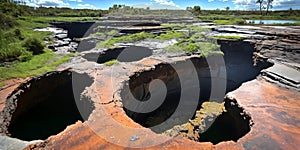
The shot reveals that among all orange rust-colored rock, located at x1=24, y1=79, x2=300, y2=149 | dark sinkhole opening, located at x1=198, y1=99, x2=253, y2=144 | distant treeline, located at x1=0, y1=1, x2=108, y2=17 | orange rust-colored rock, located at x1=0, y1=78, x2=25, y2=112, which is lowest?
dark sinkhole opening, located at x1=198, y1=99, x2=253, y2=144

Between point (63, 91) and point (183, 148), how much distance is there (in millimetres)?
5652

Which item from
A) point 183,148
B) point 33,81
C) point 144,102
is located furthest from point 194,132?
point 33,81

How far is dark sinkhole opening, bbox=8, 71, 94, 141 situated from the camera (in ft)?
20.4

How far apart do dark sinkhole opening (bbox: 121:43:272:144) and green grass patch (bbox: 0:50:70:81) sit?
312 cm

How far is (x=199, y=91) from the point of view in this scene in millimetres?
10469

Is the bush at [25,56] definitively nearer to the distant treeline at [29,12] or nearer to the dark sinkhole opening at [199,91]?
the dark sinkhole opening at [199,91]

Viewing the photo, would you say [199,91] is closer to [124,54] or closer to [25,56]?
[124,54]

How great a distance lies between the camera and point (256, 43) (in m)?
10.1

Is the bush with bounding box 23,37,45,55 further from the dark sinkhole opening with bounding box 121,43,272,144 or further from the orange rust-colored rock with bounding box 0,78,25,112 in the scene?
the dark sinkhole opening with bounding box 121,43,272,144

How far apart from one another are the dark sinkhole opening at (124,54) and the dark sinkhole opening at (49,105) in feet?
7.59

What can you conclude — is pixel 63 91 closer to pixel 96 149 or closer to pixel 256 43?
pixel 96 149

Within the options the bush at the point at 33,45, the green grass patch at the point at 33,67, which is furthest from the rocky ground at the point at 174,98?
the bush at the point at 33,45

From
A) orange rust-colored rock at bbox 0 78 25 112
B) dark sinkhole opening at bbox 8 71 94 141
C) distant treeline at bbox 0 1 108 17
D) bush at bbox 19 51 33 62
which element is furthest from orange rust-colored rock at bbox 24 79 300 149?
distant treeline at bbox 0 1 108 17

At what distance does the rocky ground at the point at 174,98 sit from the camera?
10.3 feet
